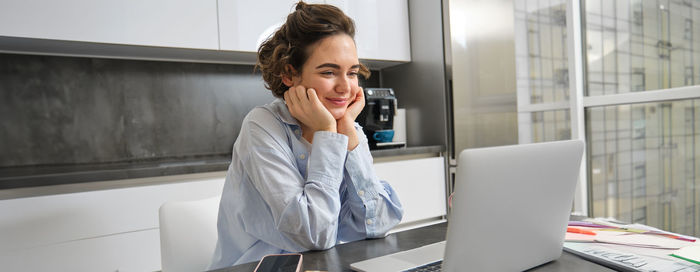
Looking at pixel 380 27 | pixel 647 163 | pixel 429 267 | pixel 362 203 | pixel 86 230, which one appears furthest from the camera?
pixel 380 27

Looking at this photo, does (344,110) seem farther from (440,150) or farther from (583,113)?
(583,113)

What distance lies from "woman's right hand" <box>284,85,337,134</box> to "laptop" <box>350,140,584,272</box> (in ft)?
1.34

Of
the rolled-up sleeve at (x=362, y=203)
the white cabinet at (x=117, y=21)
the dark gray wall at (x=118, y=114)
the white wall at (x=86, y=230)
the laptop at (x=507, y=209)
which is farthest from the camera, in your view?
the dark gray wall at (x=118, y=114)

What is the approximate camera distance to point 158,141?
93.4 inches

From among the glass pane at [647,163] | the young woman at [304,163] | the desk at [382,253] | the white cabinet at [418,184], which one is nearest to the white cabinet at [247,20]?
the white cabinet at [418,184]

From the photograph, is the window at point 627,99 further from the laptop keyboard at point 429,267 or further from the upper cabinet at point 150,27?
the laptop keyboard at point 429,267

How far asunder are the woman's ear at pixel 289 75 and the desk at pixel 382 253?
0.48 metres

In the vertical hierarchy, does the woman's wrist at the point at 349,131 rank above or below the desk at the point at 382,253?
above

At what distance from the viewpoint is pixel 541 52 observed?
297 centimetres

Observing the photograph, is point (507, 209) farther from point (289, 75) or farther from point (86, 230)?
point (86, 230)

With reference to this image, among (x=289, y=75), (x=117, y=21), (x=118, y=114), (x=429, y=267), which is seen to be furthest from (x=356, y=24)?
(x=429, y=267)

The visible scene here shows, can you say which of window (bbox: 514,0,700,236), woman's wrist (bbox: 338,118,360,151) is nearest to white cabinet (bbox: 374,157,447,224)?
window (bbox: 514,0,700,236)

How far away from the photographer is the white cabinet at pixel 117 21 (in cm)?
175

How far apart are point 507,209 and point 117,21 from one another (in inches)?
74.2
